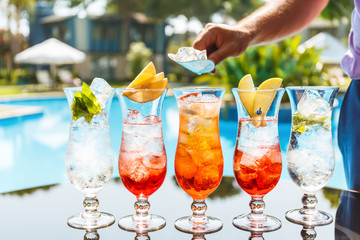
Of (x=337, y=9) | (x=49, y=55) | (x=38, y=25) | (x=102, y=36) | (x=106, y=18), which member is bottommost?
(x=49, y=55)

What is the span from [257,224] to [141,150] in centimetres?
43

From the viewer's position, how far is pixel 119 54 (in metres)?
33.8

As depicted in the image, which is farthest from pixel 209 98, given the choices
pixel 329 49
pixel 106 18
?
pixel 106 18

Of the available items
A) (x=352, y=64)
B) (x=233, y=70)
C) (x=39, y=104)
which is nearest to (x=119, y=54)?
(x=39, y=104)

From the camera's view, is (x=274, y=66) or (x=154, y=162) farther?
(x=274, y=66)

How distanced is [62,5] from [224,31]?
112ft

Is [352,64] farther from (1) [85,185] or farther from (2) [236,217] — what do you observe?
(1) [85,185]

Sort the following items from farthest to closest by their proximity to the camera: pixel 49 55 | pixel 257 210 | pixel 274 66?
pixel 49 55 → pixel 274 66 → pixel 257 210

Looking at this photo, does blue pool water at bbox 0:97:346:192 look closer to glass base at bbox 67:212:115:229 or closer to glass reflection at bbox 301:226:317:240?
glass base at bbox 67:212:115:229

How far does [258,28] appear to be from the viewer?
2045 mm

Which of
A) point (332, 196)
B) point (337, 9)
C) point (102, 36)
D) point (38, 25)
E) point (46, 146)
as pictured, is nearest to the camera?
point (332, 196)

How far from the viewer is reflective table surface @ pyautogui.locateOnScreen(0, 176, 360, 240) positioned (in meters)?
1.37

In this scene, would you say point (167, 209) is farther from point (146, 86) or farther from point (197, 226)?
point (146, 86)

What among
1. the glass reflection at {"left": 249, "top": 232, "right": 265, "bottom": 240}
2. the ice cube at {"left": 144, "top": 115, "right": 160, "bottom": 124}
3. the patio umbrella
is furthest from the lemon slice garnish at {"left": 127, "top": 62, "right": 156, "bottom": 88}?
the patio umbrella
